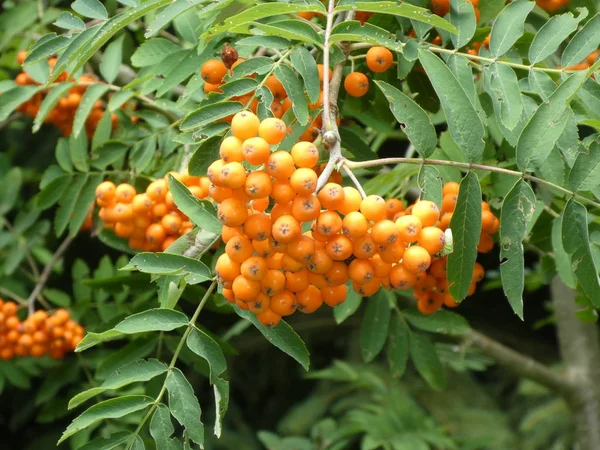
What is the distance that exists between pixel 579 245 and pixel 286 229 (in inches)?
28.1

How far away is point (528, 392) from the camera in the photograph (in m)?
4.89

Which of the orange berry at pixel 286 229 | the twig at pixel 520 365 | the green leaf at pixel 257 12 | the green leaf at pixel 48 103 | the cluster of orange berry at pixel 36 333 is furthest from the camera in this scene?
the twig at pixel 520 365

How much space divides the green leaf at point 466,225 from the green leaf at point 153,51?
1.08 m

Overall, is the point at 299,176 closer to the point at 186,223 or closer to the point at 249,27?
the point at 249,27

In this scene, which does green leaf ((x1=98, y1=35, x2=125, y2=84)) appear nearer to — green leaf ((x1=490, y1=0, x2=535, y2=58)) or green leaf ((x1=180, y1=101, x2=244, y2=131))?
green leaf ((x1=180, y1=101, x2=244, y2=131))

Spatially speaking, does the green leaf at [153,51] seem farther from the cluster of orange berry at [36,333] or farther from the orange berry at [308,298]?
the cluster of orange berry at [36,333]

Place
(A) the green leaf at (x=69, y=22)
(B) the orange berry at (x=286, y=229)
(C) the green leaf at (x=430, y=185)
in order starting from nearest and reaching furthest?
(B) the orange berry at (x=286, y=229)
(C) the green leaf at (x=430, y=185)
(A) the green leaf at (x=69, y=22)

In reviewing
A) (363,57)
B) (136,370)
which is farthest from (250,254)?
(363,57)

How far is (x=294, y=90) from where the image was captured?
1771 millimetres

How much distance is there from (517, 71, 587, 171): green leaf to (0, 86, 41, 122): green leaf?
1.78m

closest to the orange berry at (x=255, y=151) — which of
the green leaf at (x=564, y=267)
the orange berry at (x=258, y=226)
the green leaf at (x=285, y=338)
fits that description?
the orange berry at (x=258, y=226)

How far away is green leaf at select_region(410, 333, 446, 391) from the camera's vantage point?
108 inches

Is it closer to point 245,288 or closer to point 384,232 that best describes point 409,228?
point 384,232

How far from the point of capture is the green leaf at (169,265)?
1663mm
